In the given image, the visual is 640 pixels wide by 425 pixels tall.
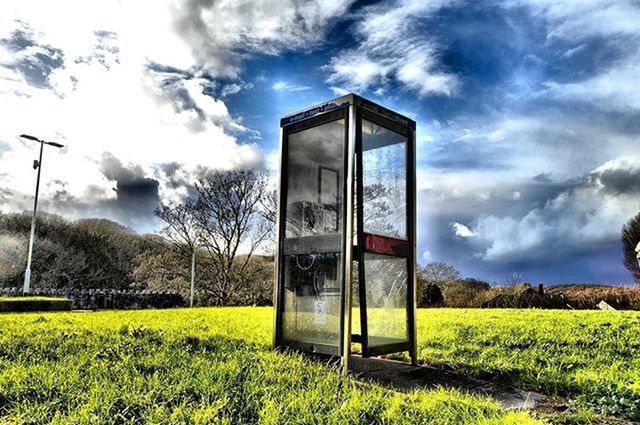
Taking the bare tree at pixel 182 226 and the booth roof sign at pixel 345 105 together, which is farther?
the bare tree at pixel 182 226

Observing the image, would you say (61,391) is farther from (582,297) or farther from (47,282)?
(47,282)

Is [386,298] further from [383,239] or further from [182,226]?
[182,226]

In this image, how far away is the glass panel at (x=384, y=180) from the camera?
5105 millimetres

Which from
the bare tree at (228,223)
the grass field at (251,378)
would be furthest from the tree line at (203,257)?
the grass field at (251,378)

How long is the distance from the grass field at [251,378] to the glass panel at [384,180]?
1.54m

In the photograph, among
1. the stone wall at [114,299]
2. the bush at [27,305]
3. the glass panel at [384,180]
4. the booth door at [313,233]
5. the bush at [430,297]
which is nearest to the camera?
the booth door at [313,233]

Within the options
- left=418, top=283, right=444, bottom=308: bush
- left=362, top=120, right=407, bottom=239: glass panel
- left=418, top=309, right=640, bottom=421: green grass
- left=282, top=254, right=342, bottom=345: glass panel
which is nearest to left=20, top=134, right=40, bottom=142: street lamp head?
left=418, top=283, right=444, bottom=308: bush

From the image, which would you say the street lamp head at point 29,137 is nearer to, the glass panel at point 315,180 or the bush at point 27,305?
the bush at point 27,305

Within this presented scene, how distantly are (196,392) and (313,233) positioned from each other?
7.34 ft

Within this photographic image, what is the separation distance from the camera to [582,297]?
13.8m

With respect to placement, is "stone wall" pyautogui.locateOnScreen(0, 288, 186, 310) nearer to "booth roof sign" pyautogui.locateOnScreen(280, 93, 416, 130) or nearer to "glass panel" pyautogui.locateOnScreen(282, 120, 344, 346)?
"glass panel" pyautogui.locateOnScreen(282, 120, 344, 346)

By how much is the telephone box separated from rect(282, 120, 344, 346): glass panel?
1cm

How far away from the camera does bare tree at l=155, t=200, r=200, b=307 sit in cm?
2006

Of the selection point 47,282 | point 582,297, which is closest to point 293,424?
point 582,297
